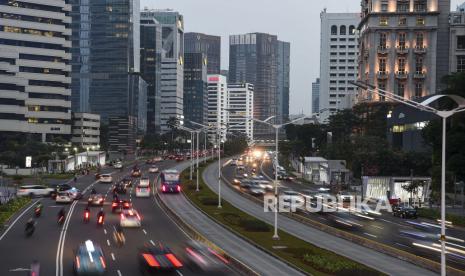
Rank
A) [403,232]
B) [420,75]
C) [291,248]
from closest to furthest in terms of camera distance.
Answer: [291,248] < [403,232] < [420,75]

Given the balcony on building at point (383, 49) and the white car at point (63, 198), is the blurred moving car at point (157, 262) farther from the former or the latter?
the balcony on building at point (383, 49)

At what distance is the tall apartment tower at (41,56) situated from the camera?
17088 centimetres

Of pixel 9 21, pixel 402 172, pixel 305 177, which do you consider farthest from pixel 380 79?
pixel 9 21

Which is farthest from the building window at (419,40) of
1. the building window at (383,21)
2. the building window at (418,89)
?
the building window at (418,89)

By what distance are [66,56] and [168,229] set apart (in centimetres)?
13624

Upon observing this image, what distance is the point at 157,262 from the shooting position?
32.7 metres

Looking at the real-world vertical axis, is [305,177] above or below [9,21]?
below

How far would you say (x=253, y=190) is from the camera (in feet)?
303

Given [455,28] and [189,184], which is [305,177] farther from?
[455,28]

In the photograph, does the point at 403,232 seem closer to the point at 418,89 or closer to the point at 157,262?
the point at 157,262

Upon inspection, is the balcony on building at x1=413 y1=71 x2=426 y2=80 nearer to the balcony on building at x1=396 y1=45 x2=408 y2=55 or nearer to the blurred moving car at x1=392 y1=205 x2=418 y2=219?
the balcony on building at x1=396 y1=45 x2=408 y2=55

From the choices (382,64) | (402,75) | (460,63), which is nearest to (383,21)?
(382,64)

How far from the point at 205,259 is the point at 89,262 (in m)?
7.37

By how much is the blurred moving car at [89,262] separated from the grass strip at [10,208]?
23820 mm
